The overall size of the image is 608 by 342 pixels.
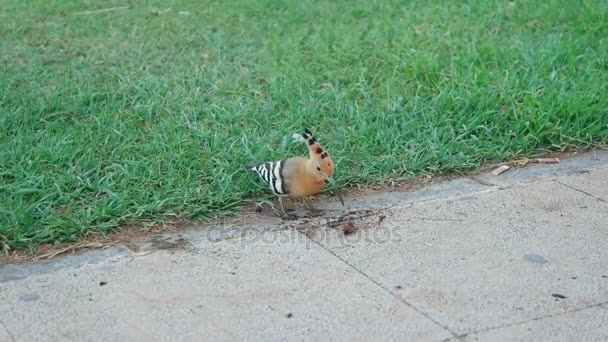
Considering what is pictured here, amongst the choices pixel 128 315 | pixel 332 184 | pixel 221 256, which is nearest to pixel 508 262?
pixel 332 184

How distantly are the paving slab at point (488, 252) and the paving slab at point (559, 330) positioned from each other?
0.05 metres

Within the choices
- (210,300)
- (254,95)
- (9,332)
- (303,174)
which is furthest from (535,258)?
(254,95)

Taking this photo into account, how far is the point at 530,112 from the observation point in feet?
18.0

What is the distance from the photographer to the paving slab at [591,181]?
4.82 metres

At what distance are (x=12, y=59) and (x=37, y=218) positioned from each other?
2282mm

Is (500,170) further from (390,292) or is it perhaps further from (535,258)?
(390,292)

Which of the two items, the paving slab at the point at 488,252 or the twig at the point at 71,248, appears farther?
the twig at the point at 71,248

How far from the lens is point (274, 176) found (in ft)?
14.7

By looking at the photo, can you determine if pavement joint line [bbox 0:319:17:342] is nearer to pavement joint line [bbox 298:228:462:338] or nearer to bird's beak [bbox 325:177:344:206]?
pavement joint line [bbox 298:228:462:338]

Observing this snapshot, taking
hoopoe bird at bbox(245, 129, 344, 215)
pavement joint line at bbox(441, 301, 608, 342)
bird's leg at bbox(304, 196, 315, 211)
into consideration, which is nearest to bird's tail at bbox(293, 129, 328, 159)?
hoopoe bird at bbox(245, 129, 344, 215)

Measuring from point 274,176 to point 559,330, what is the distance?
60.1 inches

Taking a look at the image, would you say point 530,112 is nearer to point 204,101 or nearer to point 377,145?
point 377,145

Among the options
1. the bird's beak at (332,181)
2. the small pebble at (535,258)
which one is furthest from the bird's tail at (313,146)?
the small pebble at (535,258)

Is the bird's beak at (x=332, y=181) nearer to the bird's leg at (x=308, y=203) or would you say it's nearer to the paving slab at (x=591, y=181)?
the bird's leg at (x=308, y=203)
